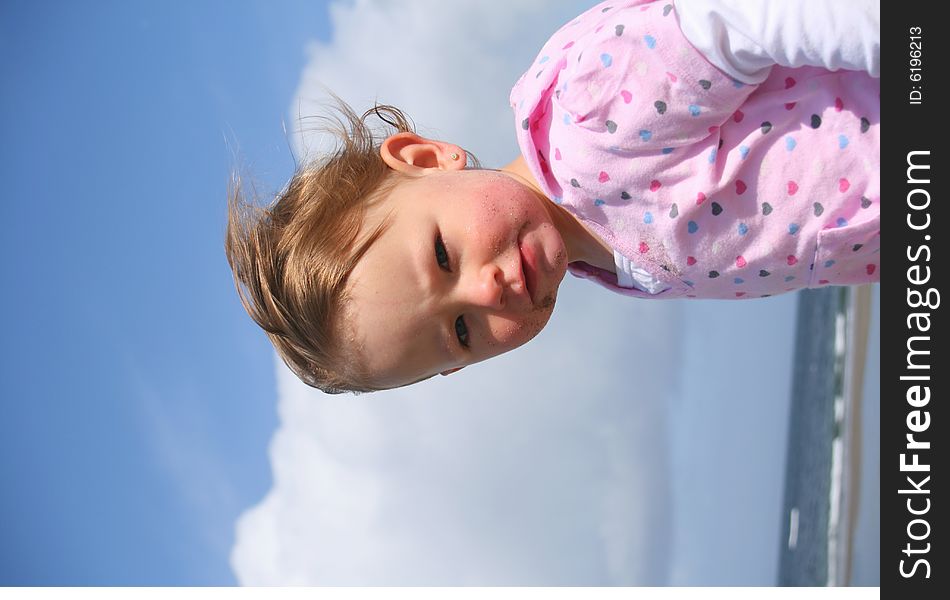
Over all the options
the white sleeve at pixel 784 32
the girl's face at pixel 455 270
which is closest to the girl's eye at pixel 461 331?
the girl's face at pixel 455 270

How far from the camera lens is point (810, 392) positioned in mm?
3367

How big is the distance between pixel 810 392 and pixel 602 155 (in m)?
2.92

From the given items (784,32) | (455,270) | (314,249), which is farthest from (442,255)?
(784,32)

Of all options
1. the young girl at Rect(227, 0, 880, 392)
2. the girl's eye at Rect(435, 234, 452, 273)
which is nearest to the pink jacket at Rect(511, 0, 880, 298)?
the young girl at Rect(227, 0, 880, 392)

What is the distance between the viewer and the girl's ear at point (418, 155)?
92 centimetres

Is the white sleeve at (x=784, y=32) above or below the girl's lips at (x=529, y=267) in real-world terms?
above

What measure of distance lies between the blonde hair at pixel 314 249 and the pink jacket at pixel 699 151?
0.20 meters

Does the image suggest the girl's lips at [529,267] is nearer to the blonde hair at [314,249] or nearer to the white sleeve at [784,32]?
the blonde hair at [314,249]

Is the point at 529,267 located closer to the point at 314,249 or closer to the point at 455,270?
the point at 455,270

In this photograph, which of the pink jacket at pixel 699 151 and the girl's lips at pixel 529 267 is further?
the girl's lips at pixel 529 267

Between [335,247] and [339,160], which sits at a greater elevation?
[339,160]

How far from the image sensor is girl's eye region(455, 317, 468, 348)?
0.86 metres
